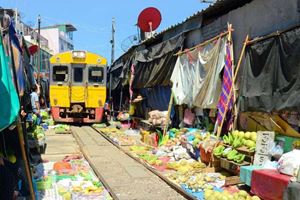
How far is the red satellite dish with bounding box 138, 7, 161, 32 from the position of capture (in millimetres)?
18609

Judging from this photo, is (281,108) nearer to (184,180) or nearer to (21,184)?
(184,180)

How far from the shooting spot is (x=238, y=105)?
9.36 meters

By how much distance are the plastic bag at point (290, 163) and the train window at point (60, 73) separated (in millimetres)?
15613

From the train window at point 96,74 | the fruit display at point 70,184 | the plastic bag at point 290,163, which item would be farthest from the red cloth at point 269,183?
the train window at point 96,74

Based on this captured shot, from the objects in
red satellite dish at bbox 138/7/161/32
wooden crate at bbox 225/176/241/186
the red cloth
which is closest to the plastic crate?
wooden crate at bbox 225/176/241/186

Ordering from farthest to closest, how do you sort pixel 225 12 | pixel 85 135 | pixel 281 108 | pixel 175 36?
pixel 85 135, pixel 175 36, pixel 225 12, pixel 281 108

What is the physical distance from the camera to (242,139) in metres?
8.65

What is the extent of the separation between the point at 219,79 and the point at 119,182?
3.40 m

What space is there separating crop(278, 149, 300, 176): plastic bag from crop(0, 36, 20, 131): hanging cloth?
3.80 meters

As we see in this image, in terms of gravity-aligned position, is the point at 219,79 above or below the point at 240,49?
below

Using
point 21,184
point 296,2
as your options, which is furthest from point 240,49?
point 21,184

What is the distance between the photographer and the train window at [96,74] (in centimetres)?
2112

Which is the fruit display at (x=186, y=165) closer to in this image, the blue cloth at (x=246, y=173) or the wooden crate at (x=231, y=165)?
the wooden crate at (x=231, y=165)

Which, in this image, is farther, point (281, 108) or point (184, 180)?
point (184, 180)
